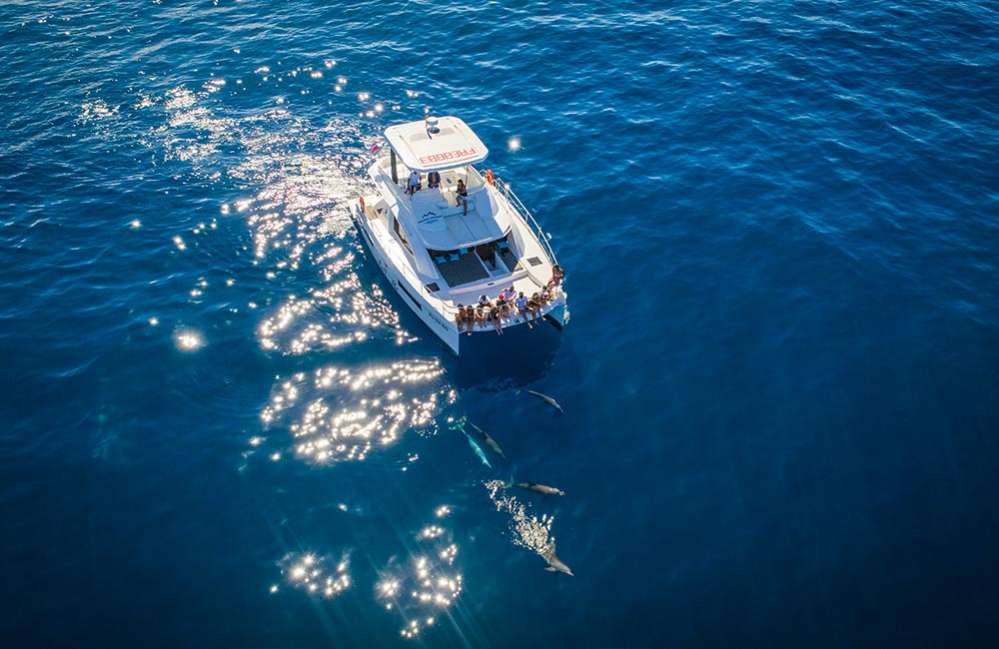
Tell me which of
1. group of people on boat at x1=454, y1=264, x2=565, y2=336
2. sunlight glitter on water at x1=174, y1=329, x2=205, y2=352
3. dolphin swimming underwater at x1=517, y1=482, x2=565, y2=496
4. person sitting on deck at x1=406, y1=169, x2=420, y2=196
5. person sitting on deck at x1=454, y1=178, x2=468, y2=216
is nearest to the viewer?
dolphin swimming underwater at x1=517, y1=482, x2=565, y2=496

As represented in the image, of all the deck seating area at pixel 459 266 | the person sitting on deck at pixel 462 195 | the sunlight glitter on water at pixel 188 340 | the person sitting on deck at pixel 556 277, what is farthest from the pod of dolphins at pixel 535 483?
the sunlight glitter on water at pixel 188 340

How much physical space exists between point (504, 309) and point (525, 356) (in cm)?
246

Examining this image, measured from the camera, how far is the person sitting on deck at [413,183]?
101ft

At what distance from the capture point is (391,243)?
101ft

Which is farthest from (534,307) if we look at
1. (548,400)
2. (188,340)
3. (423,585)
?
(188,340)

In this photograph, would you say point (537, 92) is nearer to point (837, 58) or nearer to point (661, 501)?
point (837, 58)

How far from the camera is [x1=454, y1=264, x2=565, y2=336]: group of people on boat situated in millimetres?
26328

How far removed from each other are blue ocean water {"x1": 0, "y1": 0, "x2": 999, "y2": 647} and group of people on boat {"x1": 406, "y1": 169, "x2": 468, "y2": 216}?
4.60 metres

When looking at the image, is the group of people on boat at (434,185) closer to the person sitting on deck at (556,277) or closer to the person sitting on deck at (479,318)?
the person sitting on deck at (556,277)

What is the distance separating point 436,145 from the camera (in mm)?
30000

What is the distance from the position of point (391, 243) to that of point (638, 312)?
39.3 feet

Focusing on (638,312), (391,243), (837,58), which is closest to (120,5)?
(391,243)

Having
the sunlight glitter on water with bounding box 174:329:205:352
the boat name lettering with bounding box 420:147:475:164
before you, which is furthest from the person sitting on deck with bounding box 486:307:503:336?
the sunlight glitter on water with bounding box 174:329:205:352

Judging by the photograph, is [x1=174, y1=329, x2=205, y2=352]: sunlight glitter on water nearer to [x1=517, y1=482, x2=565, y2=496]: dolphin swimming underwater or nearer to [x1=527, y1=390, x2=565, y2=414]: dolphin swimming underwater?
[x1=527, y1=390, x2=565, y2=414]: dolphin swimming underwater
